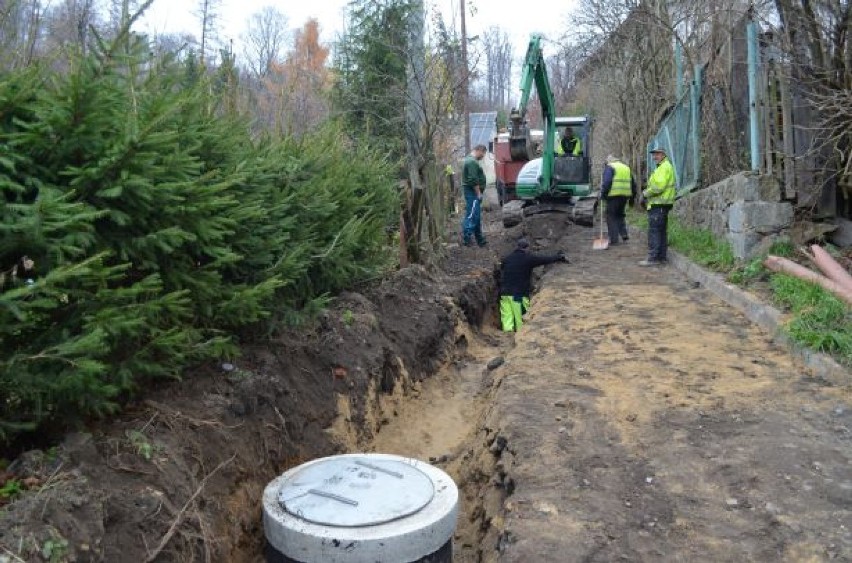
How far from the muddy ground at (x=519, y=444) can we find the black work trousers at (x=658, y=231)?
11.7 ft

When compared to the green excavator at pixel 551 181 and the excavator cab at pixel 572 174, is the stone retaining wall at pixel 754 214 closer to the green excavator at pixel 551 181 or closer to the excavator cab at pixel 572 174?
the green excavator at pixel 551 181

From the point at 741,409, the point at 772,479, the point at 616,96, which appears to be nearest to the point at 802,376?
the point at 741,409

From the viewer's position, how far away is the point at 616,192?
1265 centimetres

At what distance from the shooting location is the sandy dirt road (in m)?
3.37

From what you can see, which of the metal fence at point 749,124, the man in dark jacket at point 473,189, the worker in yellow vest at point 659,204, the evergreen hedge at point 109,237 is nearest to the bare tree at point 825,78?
the metal fence at point 749,124

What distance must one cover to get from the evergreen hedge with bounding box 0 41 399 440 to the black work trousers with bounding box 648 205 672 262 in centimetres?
770

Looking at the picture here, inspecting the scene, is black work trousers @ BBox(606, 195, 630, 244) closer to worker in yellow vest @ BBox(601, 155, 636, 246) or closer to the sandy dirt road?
worker in yellow vest @ BBox(601, 155, 636, 246)

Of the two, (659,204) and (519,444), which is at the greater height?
(659,204)

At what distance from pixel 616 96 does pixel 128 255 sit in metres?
21.4

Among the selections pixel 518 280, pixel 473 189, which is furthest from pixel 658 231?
pixel 473 189

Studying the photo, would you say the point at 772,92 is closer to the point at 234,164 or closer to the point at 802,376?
the point at 802,376

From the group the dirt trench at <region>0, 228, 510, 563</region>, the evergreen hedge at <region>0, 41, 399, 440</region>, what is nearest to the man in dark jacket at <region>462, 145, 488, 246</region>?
the dirt trench at <region>0, 228, 510, 563</region>

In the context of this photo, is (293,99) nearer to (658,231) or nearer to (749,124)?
(658,231)

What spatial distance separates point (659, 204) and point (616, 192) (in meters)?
1.79
